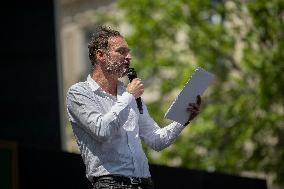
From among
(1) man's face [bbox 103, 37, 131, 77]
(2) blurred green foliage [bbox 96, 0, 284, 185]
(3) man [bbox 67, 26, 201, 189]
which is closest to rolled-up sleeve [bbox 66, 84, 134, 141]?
(3) man [bbox 67, 26, 201, 189]

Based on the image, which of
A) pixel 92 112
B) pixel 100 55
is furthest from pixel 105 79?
pixel 92 112

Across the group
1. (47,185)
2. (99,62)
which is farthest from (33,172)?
(99,62)

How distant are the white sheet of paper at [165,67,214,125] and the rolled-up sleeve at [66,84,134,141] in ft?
1.21

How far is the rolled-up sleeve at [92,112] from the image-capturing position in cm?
413

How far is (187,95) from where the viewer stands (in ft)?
14.9

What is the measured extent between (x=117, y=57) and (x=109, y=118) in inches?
14.3

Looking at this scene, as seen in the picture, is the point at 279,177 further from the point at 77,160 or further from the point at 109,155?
the point at 109,155

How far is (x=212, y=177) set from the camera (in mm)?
7496

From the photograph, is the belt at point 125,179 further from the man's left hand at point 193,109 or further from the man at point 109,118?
the man's left hand at point 193,109

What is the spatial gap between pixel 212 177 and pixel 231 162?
490 inches

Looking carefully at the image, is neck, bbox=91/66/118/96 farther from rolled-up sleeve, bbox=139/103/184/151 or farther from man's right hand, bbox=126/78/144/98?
rolled-up sleeve, bbox=139/103/184/151

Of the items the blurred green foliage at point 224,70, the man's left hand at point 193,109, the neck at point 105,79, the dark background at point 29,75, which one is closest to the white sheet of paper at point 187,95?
the man's left hand at point 193,109

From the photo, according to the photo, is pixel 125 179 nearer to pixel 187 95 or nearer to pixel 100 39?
pixel 187 95

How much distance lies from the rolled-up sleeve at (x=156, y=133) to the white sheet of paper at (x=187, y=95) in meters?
0.07
